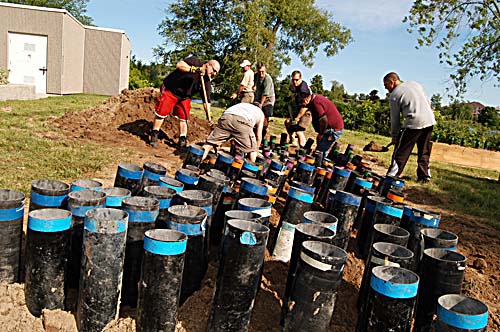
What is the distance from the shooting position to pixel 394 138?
7195mm

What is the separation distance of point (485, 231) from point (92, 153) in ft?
18.3

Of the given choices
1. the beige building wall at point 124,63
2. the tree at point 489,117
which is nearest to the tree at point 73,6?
the beige building wall at point 124,63

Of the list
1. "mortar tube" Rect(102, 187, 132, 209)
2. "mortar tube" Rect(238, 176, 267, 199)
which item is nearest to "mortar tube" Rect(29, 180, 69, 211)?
"mortar tube" Rect(102, 187, 132, 209)

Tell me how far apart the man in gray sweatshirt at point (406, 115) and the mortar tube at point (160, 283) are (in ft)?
16.8

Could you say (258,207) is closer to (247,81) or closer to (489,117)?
(247,81)

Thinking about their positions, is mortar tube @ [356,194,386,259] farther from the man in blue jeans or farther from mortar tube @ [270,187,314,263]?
the man in blue jeans

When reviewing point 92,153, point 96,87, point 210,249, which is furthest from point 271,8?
point 210,249

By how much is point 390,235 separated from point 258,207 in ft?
3.26

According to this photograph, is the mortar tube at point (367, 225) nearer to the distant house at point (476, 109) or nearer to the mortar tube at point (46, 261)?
the mortar tube at point (46, 261)

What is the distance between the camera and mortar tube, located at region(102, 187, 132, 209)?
125 inches

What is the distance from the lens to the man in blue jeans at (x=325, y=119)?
7688 millimetres

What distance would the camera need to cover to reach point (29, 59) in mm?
20406

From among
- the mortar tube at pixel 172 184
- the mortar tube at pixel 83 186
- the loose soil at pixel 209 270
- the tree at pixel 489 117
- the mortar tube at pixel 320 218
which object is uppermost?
the tree at pixel 489 117

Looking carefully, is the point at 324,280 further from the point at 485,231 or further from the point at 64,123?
the point at 64,123
